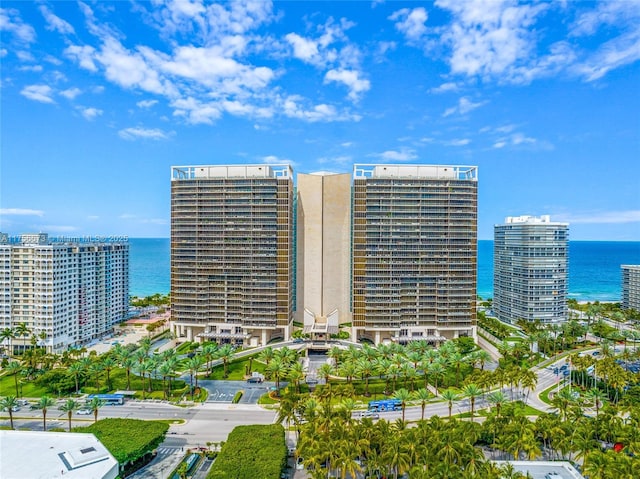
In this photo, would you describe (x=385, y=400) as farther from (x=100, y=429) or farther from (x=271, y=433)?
(x=100, y=429)

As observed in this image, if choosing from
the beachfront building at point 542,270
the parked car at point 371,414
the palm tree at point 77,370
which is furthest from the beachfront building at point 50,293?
the beachfront building at point 542,270

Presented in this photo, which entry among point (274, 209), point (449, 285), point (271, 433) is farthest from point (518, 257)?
point (271, 433)

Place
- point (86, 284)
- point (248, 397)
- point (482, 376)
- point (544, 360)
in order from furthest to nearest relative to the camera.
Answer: point (86, 284) → point (544, 360) → point (248, 397) → point (482, 376)

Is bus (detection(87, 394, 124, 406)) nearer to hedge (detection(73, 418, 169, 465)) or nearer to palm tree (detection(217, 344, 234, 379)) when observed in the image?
hedge (detection(73, 418, 169, 465))

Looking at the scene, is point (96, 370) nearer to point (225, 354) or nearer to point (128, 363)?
point (128, 363)

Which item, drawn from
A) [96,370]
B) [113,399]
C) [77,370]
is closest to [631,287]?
[113,399]

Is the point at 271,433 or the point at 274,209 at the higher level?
the point at 274,209
